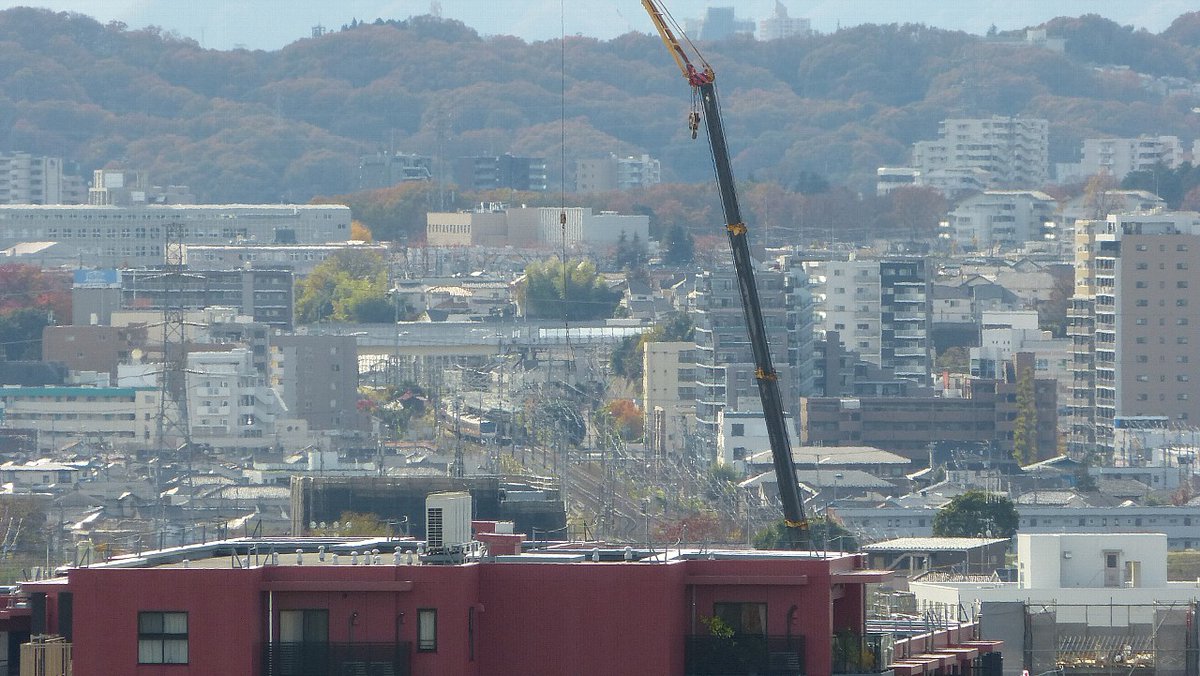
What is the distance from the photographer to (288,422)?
47.0 meters

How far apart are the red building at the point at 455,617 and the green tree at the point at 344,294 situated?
52941 mm

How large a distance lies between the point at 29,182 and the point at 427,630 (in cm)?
7906

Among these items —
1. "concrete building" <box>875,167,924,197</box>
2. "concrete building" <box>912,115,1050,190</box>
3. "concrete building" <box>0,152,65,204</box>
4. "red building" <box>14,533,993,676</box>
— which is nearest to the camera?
"red building" <box>14,533,993,676</box>

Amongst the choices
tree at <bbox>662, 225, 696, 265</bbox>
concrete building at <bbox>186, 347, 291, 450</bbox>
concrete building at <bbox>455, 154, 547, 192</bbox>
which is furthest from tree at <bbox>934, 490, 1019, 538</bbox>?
concrete building at <bbox>455, 154, 547, 192</bbox>

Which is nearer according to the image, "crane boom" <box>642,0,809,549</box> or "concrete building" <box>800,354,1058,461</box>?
"crane boom" <box>642,0,809,549</box>

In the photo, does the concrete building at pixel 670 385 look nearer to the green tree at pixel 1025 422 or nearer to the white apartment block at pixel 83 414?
the green tree at pixel 1025 422

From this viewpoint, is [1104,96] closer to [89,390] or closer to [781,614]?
[89,390]

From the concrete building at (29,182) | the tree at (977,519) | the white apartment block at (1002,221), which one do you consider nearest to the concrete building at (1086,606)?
the tree at (977,519)

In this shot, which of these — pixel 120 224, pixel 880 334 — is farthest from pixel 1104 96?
pixel 880 334

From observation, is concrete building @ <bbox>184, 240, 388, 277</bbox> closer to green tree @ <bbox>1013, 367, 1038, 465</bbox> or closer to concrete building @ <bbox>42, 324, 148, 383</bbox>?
concrete building @ <bbox>42, 324, 148, 383</bbox>

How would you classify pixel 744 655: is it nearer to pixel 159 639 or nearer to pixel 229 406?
pixel 159 639

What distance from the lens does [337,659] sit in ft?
29.4

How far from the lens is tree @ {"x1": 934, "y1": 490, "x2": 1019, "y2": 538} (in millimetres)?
30130

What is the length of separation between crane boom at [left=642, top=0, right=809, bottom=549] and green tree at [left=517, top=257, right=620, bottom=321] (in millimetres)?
43168
